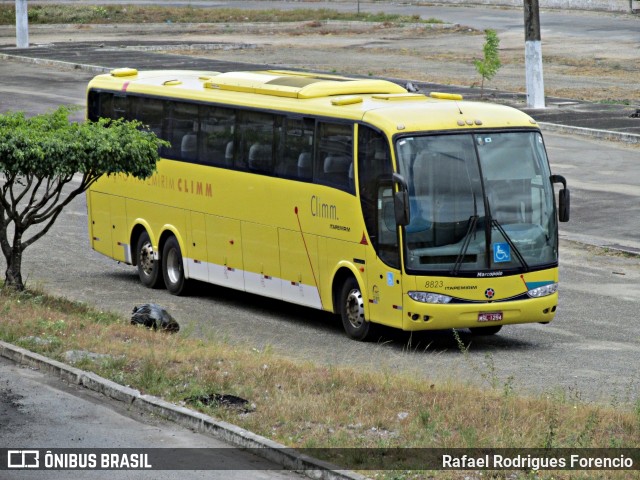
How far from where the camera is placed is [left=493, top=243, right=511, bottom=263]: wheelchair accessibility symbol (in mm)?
17766

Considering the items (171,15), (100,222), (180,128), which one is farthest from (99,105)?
(171,15)

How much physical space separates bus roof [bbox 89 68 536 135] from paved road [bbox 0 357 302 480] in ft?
20.4

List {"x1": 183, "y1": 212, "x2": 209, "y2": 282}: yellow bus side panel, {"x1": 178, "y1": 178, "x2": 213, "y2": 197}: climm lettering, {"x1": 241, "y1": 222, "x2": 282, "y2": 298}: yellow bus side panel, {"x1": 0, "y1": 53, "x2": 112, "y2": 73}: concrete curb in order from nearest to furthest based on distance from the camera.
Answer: {"x1": 241, "y1": 222, "x2": 282, "y2": 298}: yellow bus side panel, {"x1": 178, "y1": 178, "x2": 213, "y2": 197}: climm lettering, {"x1": 183, "y1": 212, "x2": 209, "y2": 282}: yellow bus side panel, {"x1": 0, "y1": 53, "x2": 112, "y2": 73}: concrete curb

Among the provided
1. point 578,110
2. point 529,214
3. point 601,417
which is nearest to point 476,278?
point 529,214

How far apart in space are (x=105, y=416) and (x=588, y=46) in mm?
56491

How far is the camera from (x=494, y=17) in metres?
83.8

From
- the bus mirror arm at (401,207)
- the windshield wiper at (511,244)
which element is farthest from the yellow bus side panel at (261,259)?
the windshield wiper at (511,244)

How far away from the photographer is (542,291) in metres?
18.1

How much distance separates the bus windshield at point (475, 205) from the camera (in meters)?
17.6

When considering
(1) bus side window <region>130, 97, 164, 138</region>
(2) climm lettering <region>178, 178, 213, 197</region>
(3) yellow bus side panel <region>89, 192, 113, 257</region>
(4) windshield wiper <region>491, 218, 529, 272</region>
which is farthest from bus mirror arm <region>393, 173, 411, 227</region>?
(3) yellow bus side panel <region>89, 192, 113, 257</region>

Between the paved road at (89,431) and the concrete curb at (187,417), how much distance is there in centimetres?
9

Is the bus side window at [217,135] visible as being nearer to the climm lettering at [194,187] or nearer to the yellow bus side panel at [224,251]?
the climm lettering at [194,187]

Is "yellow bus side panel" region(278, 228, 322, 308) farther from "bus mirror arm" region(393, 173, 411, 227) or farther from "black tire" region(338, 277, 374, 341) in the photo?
"bus mirror arm" region(393, 173, 411, 227)

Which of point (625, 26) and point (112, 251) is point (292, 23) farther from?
point (112, 251)
